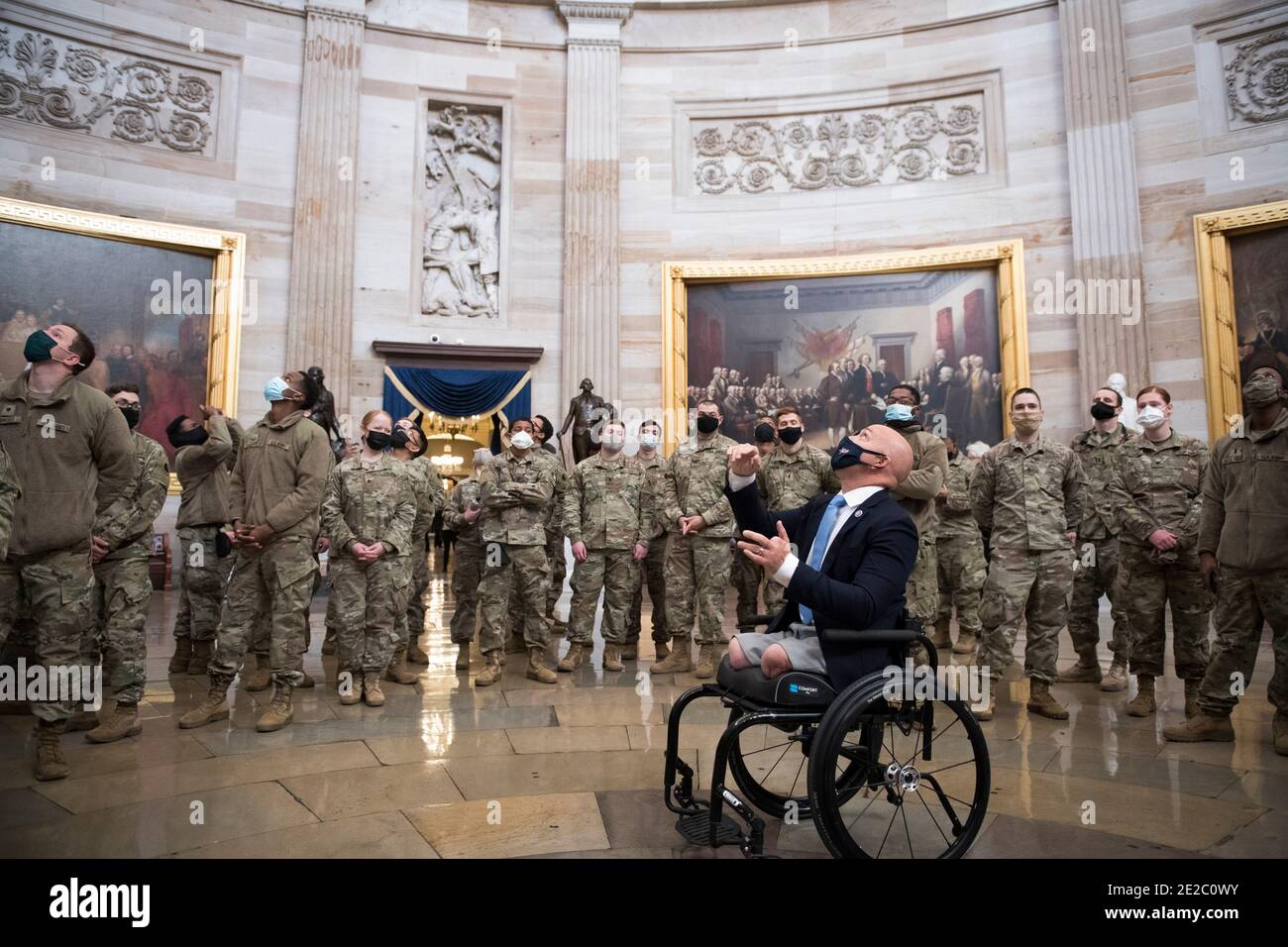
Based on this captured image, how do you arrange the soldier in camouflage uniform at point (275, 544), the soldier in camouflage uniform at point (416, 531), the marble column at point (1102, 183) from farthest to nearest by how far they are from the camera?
1. the marble column at point (1102, 183)
2. the soldier in camouflage uniform at point (416, 531)
3. the soldier in camouflage uniform at point (275, 544)

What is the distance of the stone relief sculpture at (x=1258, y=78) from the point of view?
9758 mm

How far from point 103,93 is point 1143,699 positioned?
545 inches

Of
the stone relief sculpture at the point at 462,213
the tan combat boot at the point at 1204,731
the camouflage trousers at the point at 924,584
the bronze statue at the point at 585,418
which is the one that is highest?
the stone relief sculpture at the point at 462,213

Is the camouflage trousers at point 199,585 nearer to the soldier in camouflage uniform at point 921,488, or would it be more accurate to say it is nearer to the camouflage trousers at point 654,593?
the camouflage trousers at point 654,593

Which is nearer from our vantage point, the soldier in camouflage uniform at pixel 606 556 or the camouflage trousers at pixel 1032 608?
the camouflage trousers at pixel 1032 608

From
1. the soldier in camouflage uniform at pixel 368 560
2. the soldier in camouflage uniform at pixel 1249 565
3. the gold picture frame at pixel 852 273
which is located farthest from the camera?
the gold picture frame at pixel 852 273

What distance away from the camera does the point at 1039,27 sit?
1130 cm

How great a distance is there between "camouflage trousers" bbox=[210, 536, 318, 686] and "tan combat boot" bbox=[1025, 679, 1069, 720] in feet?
14.1

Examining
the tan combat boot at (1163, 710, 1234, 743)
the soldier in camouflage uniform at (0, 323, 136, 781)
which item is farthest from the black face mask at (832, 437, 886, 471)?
the soldier in camouflage uniform at (0, 323, 136, 781)

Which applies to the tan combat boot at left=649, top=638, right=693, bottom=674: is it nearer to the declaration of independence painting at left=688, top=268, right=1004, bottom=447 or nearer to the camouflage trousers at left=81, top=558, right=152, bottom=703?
the camouflage trousers at left=81, top=558, right=152, bottom=703

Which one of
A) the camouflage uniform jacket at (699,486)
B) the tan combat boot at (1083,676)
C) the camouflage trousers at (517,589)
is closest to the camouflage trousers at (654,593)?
the camouflage uniform jacket at (699,486)

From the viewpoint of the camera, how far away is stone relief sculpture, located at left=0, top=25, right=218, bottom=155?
9875 mm

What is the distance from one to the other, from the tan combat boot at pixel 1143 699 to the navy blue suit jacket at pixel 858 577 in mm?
2735
